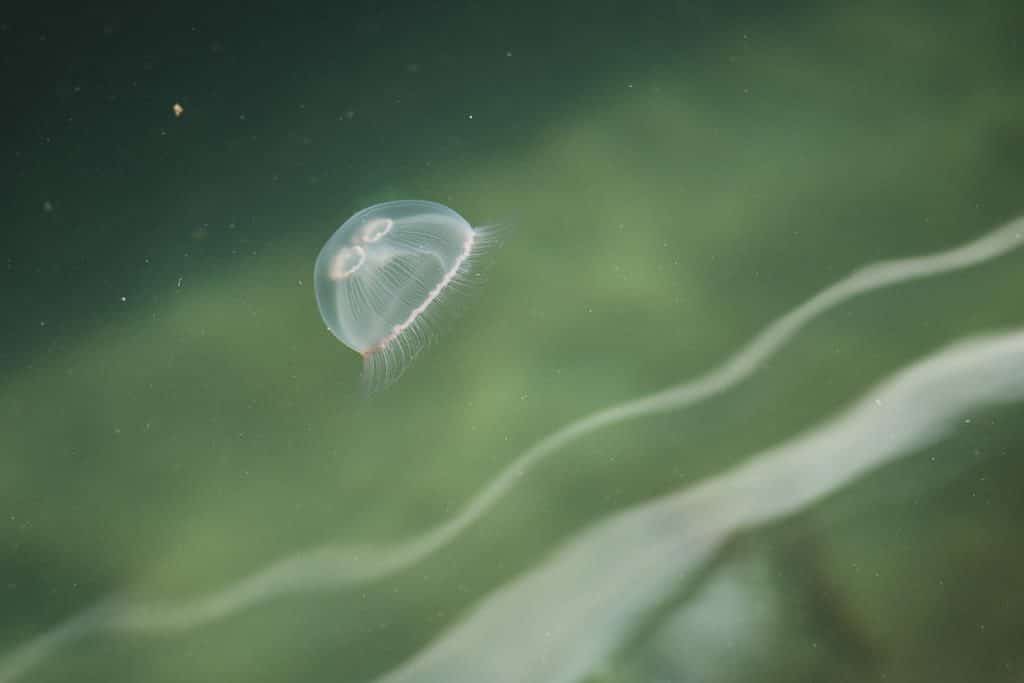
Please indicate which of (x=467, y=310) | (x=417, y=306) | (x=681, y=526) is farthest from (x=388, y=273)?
(x=681, y=526)

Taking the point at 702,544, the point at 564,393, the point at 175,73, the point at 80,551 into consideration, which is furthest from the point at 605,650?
the point at 175,73

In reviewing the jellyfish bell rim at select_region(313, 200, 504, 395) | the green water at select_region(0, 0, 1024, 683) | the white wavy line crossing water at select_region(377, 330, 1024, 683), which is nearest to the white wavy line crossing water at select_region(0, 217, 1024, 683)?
the green water at select_region(0, 0, 1024, 683)

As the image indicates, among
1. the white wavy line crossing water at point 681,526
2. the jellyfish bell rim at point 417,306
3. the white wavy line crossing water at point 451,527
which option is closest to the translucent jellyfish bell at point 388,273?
the jellyfish bell rim at point 417,306

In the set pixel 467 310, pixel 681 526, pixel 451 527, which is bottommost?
pixel 681 526

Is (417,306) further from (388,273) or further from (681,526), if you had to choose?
(681,526)

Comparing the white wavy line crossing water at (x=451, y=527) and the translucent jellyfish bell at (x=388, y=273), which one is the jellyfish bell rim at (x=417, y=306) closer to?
the translucent jellyfish bell at (x=388, y=273)

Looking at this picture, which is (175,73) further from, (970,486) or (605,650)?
(970,486)
